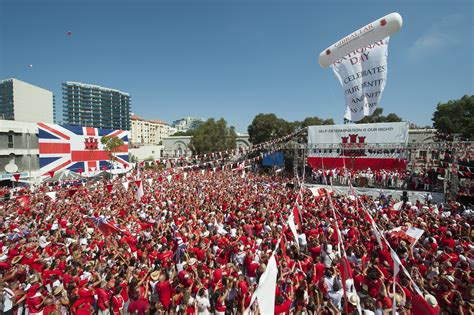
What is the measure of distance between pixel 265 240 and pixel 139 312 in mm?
4012

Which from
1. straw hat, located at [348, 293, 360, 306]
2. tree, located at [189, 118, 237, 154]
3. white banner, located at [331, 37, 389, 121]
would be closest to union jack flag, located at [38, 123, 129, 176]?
tree, located at [189, 118, 237, 154]


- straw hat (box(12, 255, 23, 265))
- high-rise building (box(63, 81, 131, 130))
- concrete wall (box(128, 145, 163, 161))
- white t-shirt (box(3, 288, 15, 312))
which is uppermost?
high-rise building (box(63, 81, 131, 130))

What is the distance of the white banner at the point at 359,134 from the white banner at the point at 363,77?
16.3 m

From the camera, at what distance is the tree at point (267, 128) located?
149ft

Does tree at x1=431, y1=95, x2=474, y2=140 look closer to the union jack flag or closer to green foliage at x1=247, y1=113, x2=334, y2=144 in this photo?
green foliage at x1=247, y1=113, x2=334, y2=144

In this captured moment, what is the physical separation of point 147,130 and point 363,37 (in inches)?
5245

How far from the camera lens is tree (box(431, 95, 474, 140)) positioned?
40938 millimetres

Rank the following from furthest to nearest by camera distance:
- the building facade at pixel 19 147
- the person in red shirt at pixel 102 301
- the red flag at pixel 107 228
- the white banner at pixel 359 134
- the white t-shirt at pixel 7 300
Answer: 1. the building facade at pixel 19 147
2. the white banner at pixel 359 134
3. the red flag at pixel 107 228
4. the white t-shirt at pixel 7 300
5. the person in red shirt at pixel 102 301

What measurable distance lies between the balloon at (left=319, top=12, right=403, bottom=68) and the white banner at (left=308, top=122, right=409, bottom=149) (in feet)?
53.3

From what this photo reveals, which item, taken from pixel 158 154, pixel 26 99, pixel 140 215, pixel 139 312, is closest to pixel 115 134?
pixel 26 99

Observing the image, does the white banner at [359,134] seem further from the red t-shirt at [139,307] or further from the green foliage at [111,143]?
the green foliage at [111,143]

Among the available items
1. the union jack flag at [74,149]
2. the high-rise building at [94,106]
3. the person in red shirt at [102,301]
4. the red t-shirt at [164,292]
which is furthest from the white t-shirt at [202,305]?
the high-rise building at [94,106]

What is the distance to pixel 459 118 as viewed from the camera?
1660 inches

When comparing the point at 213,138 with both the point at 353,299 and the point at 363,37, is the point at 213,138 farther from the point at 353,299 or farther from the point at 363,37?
the point at 353,299
